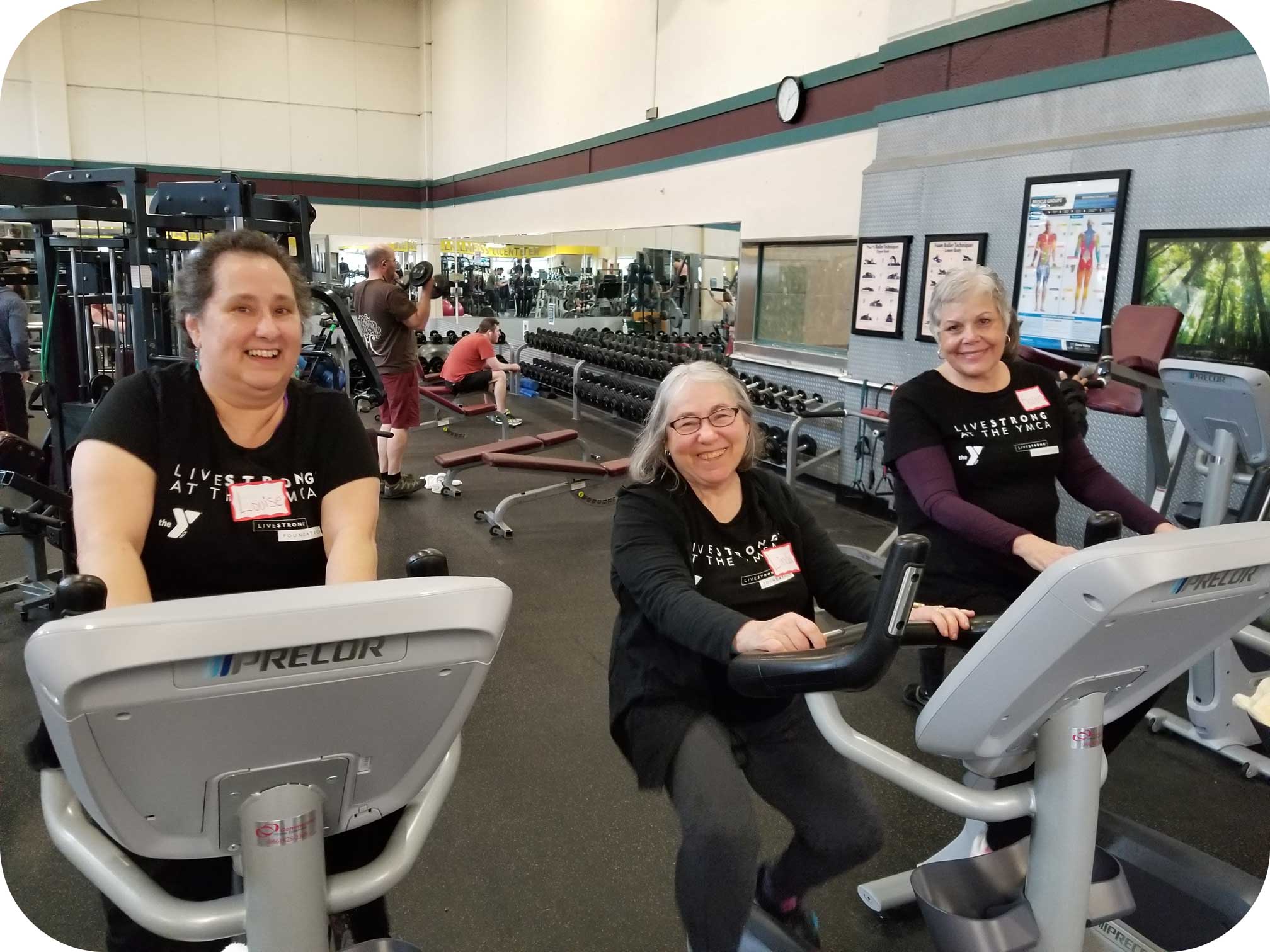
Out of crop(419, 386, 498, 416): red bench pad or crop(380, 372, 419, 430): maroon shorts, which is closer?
crop(380, 372, 419, 430): maroon shorts

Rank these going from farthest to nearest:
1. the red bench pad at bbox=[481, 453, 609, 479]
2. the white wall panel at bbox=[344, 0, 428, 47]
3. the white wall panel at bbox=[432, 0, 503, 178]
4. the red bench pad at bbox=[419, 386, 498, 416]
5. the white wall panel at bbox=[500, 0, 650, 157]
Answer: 1. the white wall panel at bbox=[344, 0, 428, 47]
2. the white wall panel at bbox=[432, 0, 503, 178]
3. the white wall panel at bbox=[500, 0, 650, 157]
4. the red bench pad at bbox=[419, 386, 498, 416]
5. the red bench pad at bbox=[481, 453, 609, 479]

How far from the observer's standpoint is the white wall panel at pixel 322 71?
1326 centimetres

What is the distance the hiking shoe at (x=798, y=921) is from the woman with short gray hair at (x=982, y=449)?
0.89m

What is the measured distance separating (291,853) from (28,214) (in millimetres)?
3541

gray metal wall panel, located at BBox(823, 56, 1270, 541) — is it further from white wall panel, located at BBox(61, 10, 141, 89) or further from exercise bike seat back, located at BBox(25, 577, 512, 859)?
white wall panel, located at BBox(61, 10, 141, 89)

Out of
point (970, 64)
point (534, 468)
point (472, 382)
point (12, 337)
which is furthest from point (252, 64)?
point (970, 64)

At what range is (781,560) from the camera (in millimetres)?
1695

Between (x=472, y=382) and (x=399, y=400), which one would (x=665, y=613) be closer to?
(x=399, y=400)

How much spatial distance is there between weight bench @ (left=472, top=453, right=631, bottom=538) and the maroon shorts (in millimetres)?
678

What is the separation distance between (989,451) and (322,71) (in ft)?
46.1

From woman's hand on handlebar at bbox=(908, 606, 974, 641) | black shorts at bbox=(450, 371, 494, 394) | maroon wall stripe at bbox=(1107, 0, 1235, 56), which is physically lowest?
black shorts at bbox=(450, 371, 494, 394)

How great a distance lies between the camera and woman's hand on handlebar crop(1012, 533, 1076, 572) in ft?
6.41

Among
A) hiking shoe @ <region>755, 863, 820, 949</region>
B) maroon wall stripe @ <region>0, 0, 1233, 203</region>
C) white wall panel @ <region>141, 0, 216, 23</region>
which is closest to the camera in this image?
hiking shoe @ <region>755, 863, 820, 949</region>

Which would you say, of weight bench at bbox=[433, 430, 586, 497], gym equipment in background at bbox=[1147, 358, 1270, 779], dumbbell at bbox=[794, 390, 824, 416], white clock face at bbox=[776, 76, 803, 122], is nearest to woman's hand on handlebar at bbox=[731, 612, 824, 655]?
gym equipment in background at bbox=[1147, 358, 1270, 779]
